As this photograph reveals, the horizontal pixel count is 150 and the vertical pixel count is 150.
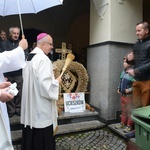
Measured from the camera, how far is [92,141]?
360cm

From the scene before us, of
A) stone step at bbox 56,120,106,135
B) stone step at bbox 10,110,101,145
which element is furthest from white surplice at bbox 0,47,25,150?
stone step at bbox 56,120,106,135

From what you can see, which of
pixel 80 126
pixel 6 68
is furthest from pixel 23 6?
pixel 80 126

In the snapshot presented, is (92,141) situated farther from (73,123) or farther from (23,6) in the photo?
(23,6)

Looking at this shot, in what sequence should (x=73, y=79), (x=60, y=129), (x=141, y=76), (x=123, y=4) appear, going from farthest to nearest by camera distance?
(x=73, y=79) < (x=123, y=4) < (x=60, y=129) < (x=141, y=76)

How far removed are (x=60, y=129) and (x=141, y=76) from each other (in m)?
1.87

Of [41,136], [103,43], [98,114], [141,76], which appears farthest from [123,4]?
[41,136]

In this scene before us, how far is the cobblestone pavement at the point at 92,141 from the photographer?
3.37 m

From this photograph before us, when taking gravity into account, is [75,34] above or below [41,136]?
above

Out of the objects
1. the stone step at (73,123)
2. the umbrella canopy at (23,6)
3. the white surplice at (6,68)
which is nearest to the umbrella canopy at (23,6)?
the umbrella canopy at (23,6)

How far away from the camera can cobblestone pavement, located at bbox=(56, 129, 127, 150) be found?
3373 millimetres

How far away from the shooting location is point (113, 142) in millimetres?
3578

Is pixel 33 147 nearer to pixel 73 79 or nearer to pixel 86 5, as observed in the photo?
pixel 73 79

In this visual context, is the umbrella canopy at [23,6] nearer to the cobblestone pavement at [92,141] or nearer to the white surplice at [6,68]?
the white surplice at [6,68]

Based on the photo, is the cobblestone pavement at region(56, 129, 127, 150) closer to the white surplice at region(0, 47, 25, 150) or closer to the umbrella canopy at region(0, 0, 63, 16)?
the white surplice at region(0, 47, 25, 150)
